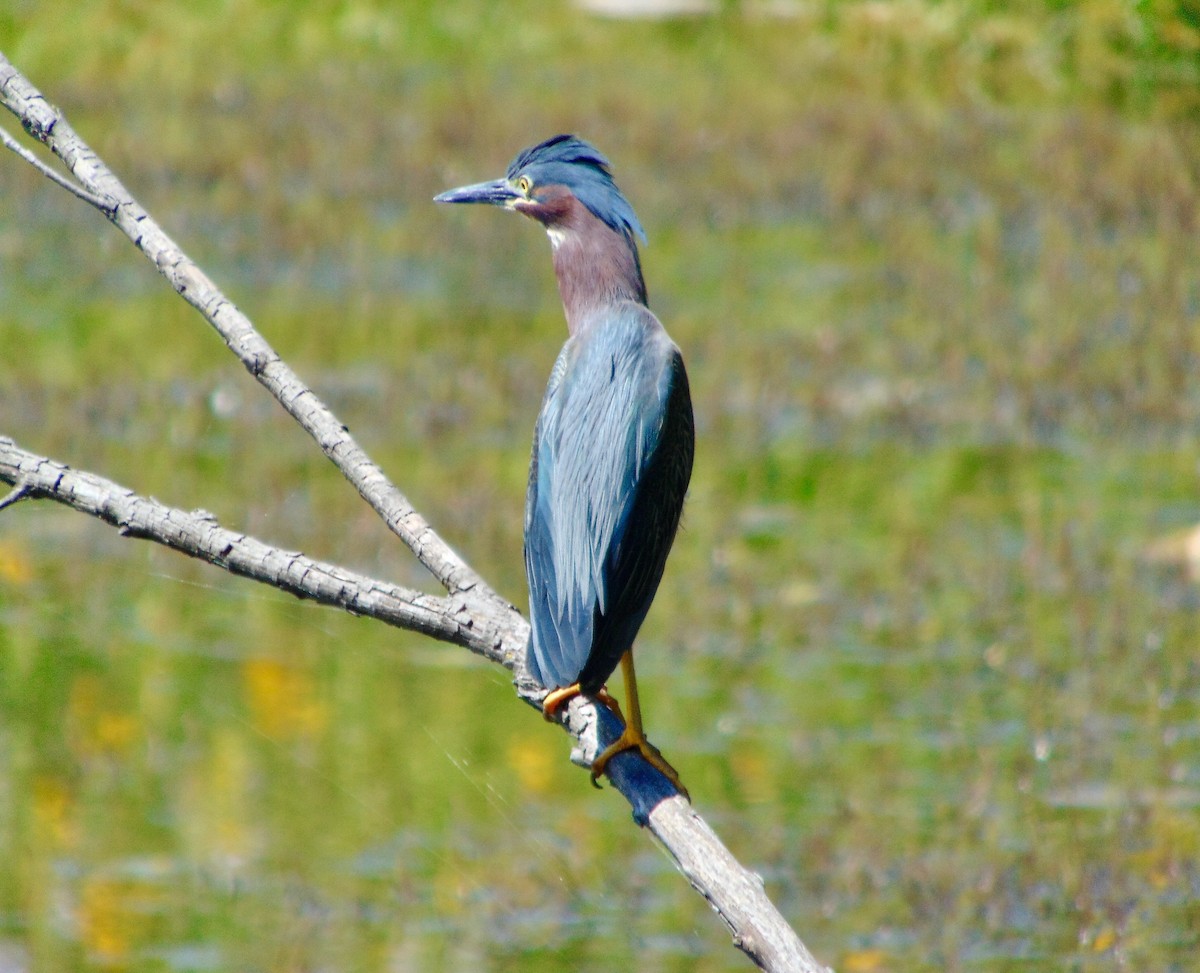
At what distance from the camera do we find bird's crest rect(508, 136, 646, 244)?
3238 mm

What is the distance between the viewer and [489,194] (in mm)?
3271

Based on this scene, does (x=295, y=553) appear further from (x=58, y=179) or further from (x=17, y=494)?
(x=58, y=179)

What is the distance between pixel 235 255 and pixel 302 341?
1.76 metres

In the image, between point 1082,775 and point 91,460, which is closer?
point 1082,775

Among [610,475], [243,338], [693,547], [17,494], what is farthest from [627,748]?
[693,547]

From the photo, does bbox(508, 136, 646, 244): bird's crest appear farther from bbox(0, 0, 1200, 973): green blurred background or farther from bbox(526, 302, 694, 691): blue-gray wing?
bbox(0, 0, 1200, 973): green blurred background

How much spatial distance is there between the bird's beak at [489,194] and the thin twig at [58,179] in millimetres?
595

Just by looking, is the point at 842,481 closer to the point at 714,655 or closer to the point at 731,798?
the point at 714,655

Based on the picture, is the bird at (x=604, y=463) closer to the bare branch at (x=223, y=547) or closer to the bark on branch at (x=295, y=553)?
the bark on branch at (x=295, y=553)

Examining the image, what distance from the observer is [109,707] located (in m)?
6.07

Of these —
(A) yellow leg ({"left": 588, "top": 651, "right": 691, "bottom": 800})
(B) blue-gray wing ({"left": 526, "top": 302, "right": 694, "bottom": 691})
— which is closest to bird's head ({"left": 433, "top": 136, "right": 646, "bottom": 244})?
(B) blue-gray wing ({"left": 526, "top": 302, "right": 694, "bottom": 691})

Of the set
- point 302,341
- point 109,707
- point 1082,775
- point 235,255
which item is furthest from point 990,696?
point 235,255

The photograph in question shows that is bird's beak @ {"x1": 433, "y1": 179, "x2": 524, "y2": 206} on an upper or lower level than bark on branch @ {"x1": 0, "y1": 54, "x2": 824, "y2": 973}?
upper

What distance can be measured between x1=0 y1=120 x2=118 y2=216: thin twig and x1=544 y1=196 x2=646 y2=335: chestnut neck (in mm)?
754
